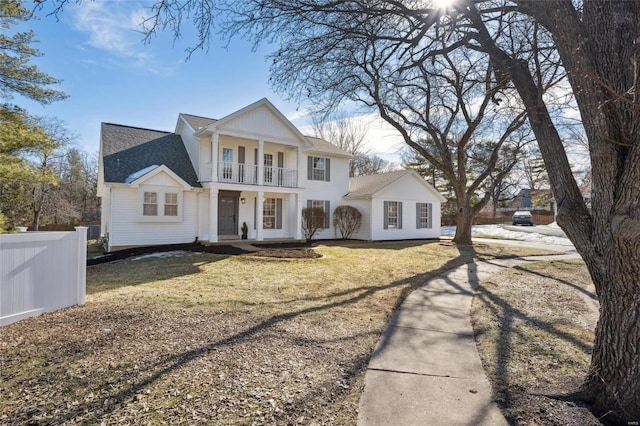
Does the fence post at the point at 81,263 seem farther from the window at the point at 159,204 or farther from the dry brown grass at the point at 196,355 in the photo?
the window at the point at 159,204

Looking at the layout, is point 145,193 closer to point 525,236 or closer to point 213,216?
point 213,216

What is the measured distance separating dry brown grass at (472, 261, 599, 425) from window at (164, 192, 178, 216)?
12432mm

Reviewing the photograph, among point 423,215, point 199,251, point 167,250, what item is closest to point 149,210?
point 167,250

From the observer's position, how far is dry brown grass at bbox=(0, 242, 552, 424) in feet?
8.82

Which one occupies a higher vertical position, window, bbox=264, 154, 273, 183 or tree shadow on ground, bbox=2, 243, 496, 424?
window, bbox=264, 154, 273, 183

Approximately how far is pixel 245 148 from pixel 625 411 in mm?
16505

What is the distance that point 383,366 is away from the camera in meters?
3.65

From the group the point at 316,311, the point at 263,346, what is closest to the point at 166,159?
the point at 316,311

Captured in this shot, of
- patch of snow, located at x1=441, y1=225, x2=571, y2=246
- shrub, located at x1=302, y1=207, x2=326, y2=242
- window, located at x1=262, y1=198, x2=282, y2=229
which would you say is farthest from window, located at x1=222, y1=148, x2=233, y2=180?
patch of snow, located at x1=441, y1=225, x2=571, y2=246

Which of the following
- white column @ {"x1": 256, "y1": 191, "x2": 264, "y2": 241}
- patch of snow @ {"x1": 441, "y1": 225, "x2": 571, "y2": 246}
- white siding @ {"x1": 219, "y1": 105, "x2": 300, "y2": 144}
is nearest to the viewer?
white siding @ {"x1": 219, "y1": 105, "x2": 300, "y2": 144}

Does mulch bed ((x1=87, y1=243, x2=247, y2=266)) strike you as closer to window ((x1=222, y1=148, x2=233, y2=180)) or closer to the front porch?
the front porch

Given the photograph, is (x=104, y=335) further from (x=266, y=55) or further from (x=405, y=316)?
(x=266, y=55)

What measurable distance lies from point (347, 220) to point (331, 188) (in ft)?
7.18

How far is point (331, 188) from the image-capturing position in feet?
66.1
